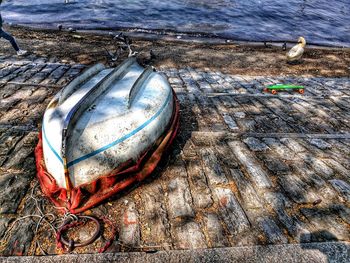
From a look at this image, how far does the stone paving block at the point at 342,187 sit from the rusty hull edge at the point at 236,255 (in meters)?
1.17

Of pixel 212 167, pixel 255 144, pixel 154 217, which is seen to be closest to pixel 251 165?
pixel 212 167

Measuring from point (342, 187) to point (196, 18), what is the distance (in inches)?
939

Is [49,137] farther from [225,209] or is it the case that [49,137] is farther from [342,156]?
[342,156]

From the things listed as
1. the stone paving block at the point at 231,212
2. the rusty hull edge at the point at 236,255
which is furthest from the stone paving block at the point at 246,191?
the rusty hull edge at the point at 236,255

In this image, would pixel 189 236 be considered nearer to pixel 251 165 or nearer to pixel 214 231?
pixel 214 231

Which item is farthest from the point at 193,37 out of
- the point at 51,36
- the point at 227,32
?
the point at 51,36

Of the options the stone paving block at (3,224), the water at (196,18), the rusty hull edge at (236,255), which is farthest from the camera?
the water at (196,18)

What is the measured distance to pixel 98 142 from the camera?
12.5 feet

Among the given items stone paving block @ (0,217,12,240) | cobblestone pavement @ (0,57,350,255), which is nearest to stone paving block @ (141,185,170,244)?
cobblestone pavement @ (0,57,350,255)

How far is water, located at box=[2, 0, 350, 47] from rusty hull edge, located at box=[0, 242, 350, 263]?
20.0m

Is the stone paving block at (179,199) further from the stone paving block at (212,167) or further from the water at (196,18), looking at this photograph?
the water at (196,18)

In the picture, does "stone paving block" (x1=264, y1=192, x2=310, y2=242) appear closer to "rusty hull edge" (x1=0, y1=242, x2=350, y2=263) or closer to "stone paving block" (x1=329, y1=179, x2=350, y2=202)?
"rusty hull edge" (x1=0, y1=242, x2=350, y2=263)

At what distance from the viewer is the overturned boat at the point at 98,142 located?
3719mm

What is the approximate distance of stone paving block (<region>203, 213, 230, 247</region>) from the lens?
351cm
